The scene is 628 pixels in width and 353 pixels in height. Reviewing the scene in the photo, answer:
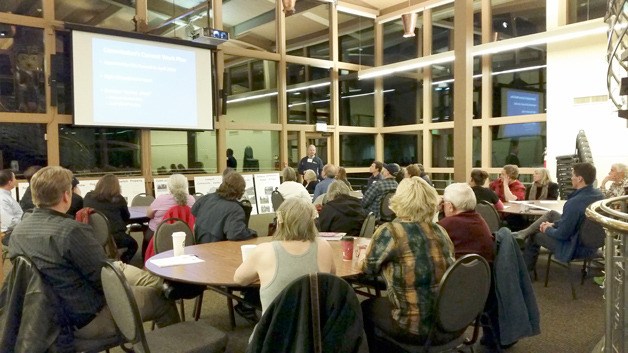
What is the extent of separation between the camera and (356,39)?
1145cm

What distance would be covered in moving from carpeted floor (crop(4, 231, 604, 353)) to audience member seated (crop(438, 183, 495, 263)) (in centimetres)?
77

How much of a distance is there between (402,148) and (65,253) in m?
10.1

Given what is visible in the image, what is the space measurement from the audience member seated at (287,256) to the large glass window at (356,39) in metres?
9.47

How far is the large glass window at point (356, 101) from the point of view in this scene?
11.2 metres

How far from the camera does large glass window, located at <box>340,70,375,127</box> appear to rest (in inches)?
440

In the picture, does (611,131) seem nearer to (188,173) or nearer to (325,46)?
(325,46)

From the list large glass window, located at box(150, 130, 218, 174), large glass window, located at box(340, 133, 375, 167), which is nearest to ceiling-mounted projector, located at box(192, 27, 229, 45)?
large glass window, located at box(150, 130, 218, 174)

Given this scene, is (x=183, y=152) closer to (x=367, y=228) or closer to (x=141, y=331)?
(x=367, y=228)

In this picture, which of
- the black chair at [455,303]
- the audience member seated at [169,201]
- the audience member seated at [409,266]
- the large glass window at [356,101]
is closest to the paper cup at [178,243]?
the audience member seated at [409,266]

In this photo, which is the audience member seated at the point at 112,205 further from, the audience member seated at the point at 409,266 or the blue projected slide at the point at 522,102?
the blue projected slide at the point at 522,102

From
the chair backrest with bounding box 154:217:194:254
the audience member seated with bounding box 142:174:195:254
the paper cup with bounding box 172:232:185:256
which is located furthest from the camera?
the audience member seated with bounding box 142:174:195:254

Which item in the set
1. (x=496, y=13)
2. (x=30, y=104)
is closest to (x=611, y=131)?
(x=496, y=13)

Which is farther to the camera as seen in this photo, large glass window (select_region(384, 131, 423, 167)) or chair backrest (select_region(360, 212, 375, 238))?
large glass window (select_region(384, 131, 423, 167))

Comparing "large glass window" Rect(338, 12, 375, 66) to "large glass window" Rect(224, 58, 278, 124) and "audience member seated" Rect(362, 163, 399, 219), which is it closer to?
"large glass window" Rect(224, 58, 278, 124)
